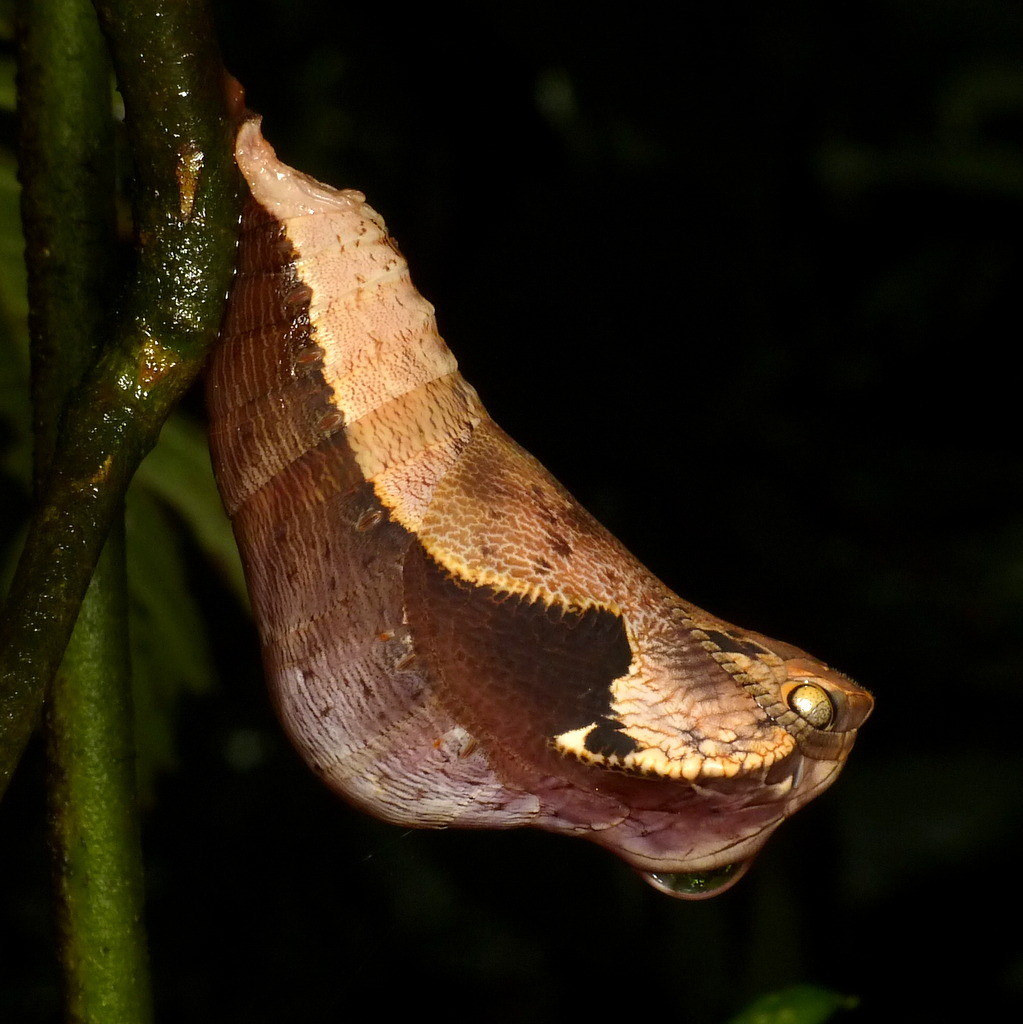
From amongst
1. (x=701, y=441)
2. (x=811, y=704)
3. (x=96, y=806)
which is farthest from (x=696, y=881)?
(x=701, y=441)

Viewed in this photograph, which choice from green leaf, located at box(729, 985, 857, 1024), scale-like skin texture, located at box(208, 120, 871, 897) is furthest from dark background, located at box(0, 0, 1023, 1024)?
scale-like skin texture, located at box(208, 120, 871, 897)

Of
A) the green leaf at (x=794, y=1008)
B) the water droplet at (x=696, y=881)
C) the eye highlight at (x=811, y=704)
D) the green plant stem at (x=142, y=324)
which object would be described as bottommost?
the green leaf at (x=794, y=1008)

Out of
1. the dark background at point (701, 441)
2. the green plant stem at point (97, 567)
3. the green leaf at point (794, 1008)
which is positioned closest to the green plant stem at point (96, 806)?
the green plant stem at point (97, 567)

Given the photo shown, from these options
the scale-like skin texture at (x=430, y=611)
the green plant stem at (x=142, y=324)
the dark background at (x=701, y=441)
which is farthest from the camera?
the dark background at (x=701, y=441)

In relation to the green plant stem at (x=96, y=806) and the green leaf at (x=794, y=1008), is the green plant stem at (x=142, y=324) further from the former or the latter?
the green leaf at (x=794, y=1008)

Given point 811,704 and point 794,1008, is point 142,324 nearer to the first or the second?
point 811,704

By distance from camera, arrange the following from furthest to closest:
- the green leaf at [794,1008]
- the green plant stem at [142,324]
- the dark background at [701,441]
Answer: the dark background at [701,441], the green leaf at [794,1008], the green plant stem at [142,324]

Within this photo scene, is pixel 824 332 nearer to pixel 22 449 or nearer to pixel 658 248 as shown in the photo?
pixel 658 248
